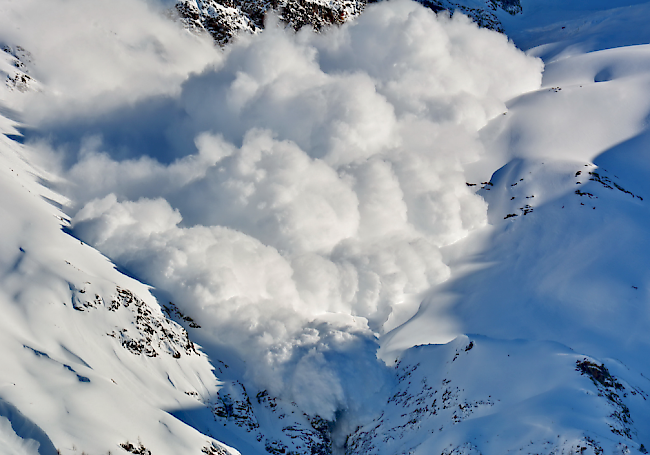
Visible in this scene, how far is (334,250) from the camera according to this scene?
6788cm

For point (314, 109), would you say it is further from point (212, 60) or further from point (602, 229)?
point (602, 229)

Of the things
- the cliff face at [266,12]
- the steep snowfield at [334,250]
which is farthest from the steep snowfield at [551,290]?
the cliff face at [266,12]

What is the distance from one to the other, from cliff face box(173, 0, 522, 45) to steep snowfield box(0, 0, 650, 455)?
43.6 ft

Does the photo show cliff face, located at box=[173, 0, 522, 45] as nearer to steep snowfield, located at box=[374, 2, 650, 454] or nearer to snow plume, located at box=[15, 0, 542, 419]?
snow plume, located at box=[15, 0, 542, 419]

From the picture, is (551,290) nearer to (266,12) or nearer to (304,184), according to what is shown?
(304,184)

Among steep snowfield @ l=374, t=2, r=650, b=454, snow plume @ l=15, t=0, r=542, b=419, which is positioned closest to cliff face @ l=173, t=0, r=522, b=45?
snow plume @ l=15, t=0, r=542, b=419

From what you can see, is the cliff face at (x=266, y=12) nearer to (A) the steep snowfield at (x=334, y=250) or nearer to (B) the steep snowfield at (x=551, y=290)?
(A) the steep snowfield at (x=334, y=250)

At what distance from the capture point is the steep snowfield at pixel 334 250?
40.8 m

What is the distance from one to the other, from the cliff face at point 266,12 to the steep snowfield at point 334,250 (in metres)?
13.3

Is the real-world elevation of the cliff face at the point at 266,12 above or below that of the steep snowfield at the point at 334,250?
above

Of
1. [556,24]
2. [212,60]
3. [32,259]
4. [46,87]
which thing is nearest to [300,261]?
[32,259]

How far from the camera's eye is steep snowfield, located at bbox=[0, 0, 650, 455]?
40781 millimetres

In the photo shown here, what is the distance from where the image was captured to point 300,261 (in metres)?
65.4

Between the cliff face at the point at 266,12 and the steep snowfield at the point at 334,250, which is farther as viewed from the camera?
the cliff face at the point at 266,12
